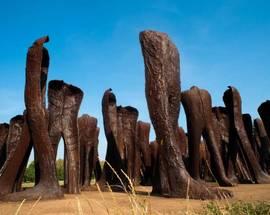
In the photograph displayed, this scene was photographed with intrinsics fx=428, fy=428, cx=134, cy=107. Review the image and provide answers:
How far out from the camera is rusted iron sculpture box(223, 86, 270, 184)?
11.1 meters

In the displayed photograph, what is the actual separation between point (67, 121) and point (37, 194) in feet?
6.68

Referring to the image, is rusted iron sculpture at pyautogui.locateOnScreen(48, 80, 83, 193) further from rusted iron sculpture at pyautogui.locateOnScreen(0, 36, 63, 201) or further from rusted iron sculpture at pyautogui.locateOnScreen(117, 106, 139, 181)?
rusted iron sculpture at pyautogui.locateOnScreen(117, 106, 139, 181)

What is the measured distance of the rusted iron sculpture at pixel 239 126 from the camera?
1109 centimetres

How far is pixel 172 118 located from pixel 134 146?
4.52 m

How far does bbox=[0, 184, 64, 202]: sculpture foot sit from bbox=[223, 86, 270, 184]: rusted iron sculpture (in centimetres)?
591

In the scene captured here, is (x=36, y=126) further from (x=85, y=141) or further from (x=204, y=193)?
(x=85, y=141)

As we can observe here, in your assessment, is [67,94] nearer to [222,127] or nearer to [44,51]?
Answer: [44,51]

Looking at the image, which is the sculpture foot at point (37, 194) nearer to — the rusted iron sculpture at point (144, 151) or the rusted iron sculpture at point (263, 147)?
the rusted iron sculpture at point (144, 151)

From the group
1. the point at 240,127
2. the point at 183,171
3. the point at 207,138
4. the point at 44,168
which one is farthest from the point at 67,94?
the point at 240,127

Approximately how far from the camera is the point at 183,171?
7160 mm

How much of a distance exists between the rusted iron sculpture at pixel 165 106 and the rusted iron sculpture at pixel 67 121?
5.30 ft

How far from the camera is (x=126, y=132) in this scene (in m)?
12.0

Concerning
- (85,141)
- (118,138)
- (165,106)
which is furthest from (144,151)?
(165,106)

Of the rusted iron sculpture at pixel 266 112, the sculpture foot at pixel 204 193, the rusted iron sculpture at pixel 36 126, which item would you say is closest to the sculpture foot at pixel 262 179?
the rusted iron sculpture at pixel 266 112
